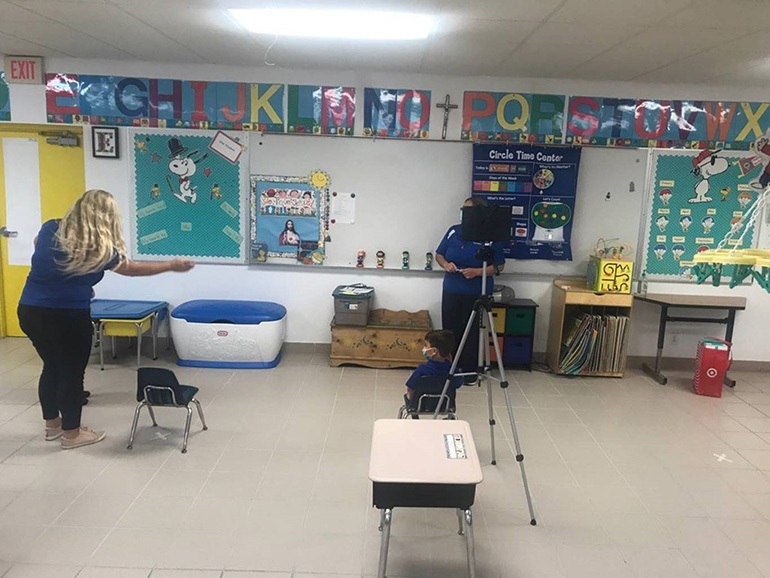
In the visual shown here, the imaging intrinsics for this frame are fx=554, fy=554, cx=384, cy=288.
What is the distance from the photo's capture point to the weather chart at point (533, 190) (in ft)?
16.5

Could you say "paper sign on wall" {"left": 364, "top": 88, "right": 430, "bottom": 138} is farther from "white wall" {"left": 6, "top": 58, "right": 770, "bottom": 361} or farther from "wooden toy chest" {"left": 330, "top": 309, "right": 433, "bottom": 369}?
"wooden toy chest" {"left": 330, "top": 309, "right": 433, "bottom": 369}

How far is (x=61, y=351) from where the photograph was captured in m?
3.19

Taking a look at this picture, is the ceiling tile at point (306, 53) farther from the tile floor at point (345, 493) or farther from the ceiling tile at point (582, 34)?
the tile floor at point (345, 493)

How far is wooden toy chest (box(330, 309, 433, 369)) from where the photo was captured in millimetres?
4949

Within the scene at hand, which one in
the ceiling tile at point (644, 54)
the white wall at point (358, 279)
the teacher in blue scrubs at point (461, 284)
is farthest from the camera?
the white wall at point (358, 279)

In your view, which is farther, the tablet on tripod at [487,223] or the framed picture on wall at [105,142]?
the framed picture on wall at [105,142]

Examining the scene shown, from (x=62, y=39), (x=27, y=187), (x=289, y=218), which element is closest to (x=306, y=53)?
(x=289, y=218)

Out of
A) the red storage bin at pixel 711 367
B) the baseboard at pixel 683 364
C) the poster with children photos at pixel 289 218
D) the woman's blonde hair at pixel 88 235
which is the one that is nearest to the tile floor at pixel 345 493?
the red storage bin at pixel 711 367

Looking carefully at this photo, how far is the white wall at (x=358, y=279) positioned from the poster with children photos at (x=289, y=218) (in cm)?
17

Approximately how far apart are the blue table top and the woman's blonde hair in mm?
1662

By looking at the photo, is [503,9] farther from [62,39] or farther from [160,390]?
[62,39]

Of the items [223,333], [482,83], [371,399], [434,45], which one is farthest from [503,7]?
[223,333]

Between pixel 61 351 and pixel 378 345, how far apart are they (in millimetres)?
2546

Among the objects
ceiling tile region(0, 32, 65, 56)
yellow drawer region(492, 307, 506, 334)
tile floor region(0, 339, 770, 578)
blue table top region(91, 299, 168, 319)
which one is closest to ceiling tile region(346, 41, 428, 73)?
yellow drawer region(492, 307, 506, 334)
